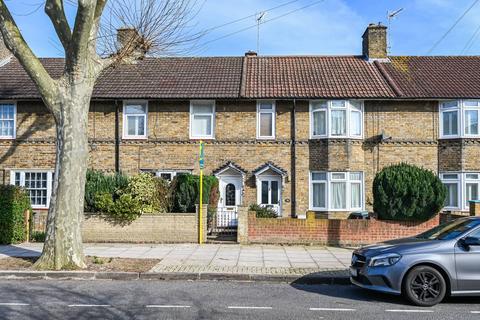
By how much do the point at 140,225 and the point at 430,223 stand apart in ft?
29.6

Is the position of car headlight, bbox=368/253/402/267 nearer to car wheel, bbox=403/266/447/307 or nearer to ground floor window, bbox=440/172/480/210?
car wheel, bbox=403/266/447/307

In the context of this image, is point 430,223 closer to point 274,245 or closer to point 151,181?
point 274,245

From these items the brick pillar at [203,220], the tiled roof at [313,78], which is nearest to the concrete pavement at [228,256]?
the brick pillar at [203,220]

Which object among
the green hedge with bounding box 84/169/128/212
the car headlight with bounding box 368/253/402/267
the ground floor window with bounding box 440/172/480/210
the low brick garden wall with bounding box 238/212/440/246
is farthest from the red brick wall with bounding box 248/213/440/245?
the car headlight with bounding box 368/253/402/267

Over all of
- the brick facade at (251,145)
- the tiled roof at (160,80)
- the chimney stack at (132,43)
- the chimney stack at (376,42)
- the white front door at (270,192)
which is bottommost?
the white front door at (270,192)

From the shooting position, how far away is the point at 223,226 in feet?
57.3

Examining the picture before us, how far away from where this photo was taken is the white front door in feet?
67.3

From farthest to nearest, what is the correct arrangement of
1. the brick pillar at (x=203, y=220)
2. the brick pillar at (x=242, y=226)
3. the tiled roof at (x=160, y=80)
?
the tiled roof at (x=160, y=80) → the brick pillar at (x=203, y=220) → the brick pillar at (x=242, y=226)

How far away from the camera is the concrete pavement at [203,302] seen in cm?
736

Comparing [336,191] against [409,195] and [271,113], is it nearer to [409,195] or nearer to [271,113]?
[271,113]

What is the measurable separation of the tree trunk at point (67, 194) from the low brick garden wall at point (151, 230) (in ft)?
15.1

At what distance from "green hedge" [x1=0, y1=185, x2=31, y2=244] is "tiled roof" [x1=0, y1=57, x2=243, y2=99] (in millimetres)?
6416

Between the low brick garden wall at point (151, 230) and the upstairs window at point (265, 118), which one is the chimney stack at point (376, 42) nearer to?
the upstairs window at point (265, 118)

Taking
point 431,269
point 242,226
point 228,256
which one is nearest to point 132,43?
point 228,256
